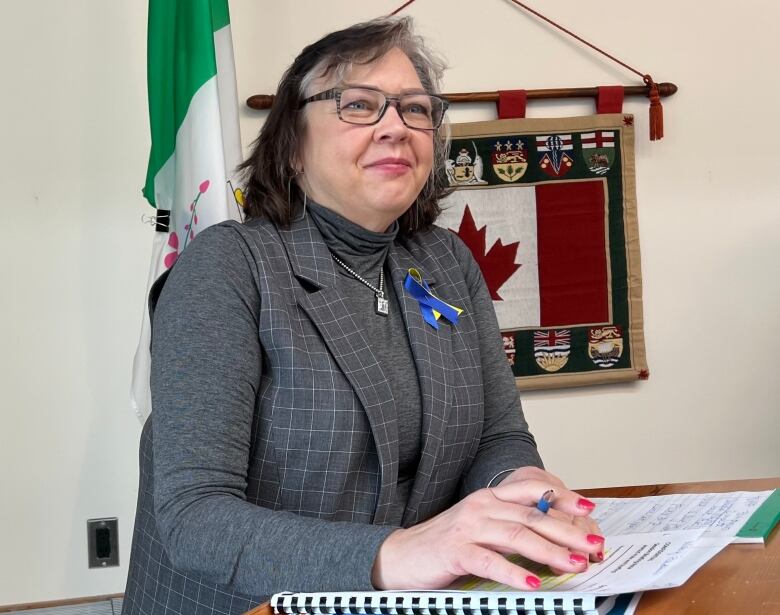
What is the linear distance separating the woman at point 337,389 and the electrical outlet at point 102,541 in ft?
5.15

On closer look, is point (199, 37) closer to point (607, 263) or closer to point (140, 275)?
point (140, 275)

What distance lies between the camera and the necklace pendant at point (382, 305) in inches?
53.3

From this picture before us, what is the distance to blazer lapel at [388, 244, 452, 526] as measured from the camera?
1.29 metres

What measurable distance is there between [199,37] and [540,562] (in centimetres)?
163

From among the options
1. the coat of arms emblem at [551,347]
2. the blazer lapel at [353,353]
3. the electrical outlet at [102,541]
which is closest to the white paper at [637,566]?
the blazer lapel at [353,353]

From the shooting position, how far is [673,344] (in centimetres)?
304

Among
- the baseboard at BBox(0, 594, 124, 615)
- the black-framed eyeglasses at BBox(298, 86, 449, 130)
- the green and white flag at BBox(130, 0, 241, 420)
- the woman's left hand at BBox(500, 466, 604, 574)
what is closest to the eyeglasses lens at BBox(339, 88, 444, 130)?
the black-framed eyeglasses at BBox(298, 86, 449, 130)

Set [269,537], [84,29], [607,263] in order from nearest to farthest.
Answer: [269,537] < [84,29] < [607,263]

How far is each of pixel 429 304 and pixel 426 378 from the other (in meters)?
0.14

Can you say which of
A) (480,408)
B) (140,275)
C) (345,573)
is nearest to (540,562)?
(345,573)

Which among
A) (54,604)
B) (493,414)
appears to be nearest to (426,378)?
(493,414)

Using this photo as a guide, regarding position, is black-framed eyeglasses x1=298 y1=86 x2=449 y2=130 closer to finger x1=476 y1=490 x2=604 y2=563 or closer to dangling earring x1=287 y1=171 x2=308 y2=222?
dangling earring x1=287 y1=171 x2=308 y2=222

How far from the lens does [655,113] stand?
2877 millimetres

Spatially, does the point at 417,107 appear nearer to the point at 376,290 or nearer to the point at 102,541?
the point at 376,290
